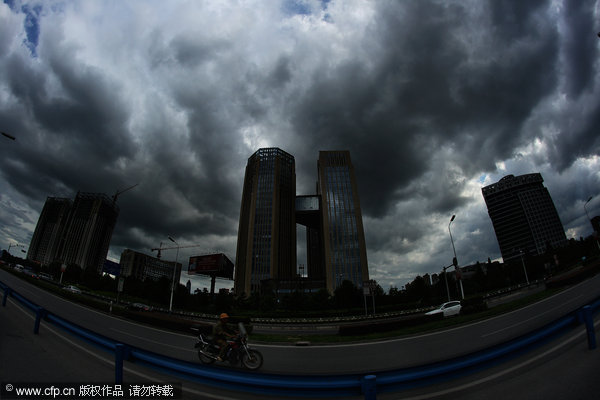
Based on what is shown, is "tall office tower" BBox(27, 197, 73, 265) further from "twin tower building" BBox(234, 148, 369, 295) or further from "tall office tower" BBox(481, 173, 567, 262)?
"tall office tower" BBox(481, 173, 567, 262)

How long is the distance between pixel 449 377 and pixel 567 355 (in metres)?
4.47

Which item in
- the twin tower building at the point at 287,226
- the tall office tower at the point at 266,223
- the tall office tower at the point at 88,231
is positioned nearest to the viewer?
the twin tower building at the point at 287,226

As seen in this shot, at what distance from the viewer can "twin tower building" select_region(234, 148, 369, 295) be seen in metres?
111

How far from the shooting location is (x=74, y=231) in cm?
18162

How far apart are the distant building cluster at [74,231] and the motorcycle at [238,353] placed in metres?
219

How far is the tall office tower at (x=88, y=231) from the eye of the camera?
176 m

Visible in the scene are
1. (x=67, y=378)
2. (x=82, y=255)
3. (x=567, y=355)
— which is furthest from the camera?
(x=82, y=255)

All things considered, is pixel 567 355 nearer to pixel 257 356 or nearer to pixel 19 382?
pixel 257 356

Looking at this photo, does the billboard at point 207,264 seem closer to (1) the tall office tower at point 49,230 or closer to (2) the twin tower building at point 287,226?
(2) the twin tower building at point 287,226

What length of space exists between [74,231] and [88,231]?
12.4 m

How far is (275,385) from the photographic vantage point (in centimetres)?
316

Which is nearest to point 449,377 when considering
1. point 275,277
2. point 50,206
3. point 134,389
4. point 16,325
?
point 134,389

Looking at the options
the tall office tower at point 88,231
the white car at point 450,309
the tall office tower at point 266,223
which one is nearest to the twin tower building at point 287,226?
the tall office tower at point 266,223

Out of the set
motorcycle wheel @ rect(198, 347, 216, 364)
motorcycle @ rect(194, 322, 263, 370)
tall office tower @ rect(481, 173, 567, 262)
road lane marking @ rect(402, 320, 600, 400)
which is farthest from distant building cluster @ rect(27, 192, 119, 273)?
tall office tower @ rect(481, 173, 567, 262)
